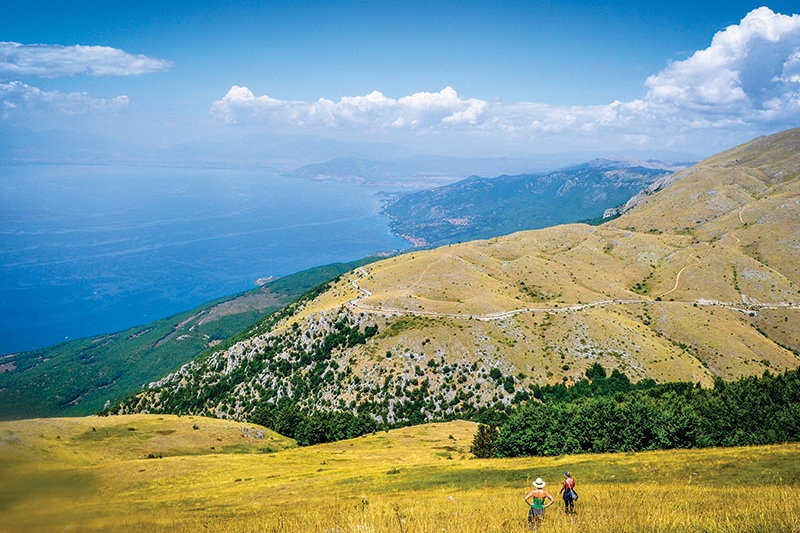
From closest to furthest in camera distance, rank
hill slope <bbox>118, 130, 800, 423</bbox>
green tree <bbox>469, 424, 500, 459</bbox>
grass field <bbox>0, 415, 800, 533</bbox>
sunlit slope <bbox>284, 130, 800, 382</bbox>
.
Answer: grass field <bbox>0, 415, 800, 533</bbox> → green tree <bbox>469, 424, 500, 459</bbox> → hill slope <bbox>118, 130, 800, 423</bbox> → sunlit slope <bbox>284, 130, 800, 382</bbox>

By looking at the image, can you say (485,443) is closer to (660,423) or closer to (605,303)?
(660,423)

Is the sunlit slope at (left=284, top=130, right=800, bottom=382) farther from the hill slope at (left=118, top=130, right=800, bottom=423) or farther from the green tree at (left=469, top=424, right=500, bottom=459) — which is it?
the green tree at (left=469, top=424, right=500, bottom=459)

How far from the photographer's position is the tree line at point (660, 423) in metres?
49.2

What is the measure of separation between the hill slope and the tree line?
39816mm

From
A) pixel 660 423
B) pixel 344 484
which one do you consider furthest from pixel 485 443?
pixel 344 484

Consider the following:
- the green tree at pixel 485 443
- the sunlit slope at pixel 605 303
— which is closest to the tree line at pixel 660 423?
the green tree at pixel 485 443

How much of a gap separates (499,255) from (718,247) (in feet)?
307

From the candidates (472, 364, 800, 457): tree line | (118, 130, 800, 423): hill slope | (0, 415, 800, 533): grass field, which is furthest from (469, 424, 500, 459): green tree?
(118, 130, 800, 423): hill slope

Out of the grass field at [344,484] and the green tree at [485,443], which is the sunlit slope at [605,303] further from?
the green tree at [485,443]

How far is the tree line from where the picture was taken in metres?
49.2

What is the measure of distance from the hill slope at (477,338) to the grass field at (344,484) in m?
19.8

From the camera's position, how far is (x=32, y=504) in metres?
12.2

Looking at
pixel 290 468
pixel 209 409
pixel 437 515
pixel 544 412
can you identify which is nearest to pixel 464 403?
pixel 544 412

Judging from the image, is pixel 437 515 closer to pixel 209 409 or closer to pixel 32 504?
pixel 32 504
